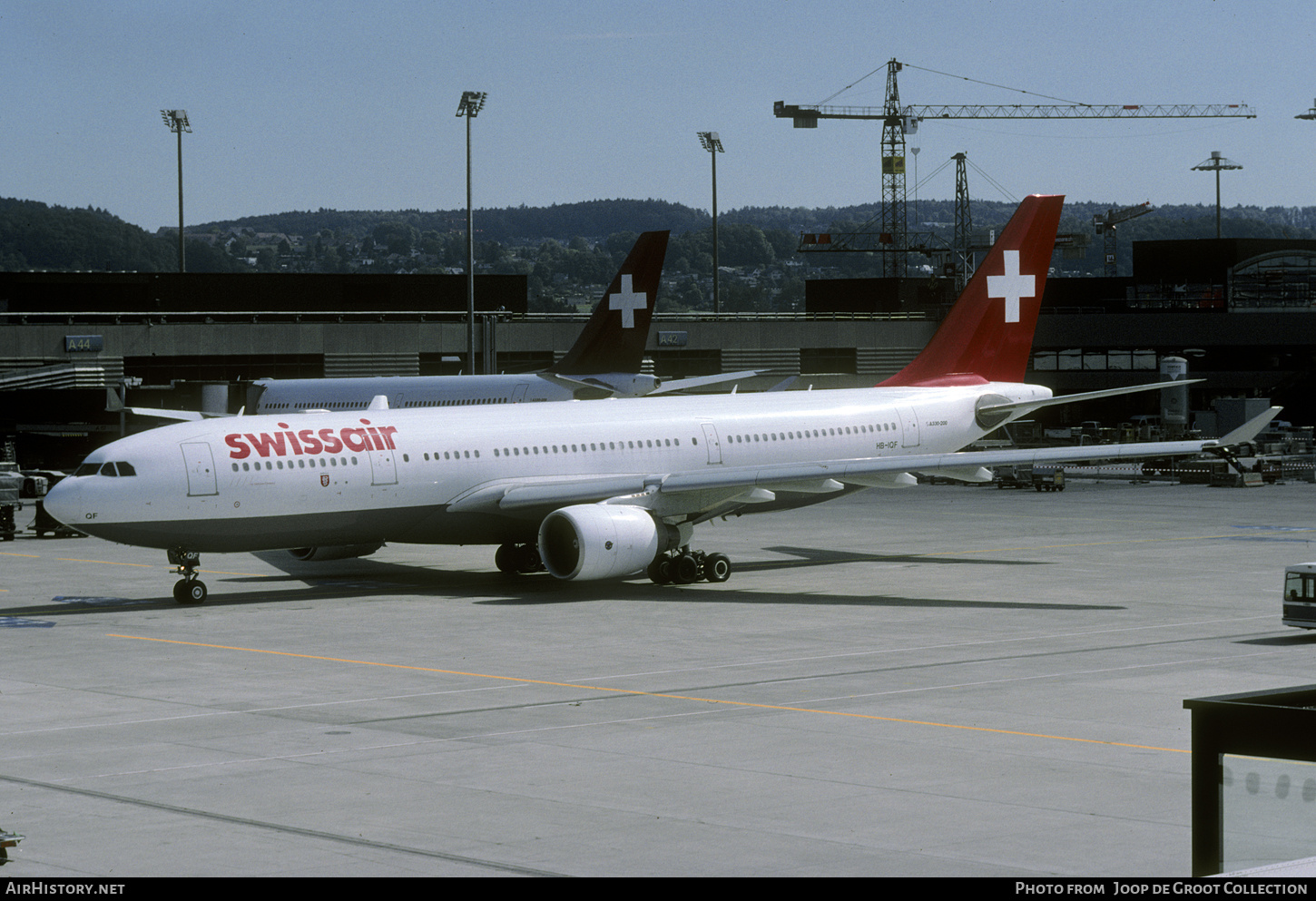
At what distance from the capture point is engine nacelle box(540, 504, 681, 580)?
35.5 m

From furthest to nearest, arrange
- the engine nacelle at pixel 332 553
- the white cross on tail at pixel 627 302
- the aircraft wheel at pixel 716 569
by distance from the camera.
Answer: the white cross on tail at pixel 627 302
the engine nacelle at pixel 332 553
the aircraft wheel at pixel 716 569

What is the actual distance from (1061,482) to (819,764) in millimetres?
53340

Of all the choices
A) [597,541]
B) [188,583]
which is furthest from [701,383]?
[188,583]

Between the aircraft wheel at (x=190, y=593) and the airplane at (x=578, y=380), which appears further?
the airplane at (x=578, y=380)

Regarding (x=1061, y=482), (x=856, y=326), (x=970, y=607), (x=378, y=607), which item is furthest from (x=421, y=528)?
(x=856, y=326)

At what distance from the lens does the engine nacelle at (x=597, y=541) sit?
35.5m

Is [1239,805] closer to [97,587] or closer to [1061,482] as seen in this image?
[97,587]

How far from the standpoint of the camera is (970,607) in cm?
3441

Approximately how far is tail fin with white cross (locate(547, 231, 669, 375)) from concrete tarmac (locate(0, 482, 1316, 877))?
588 inches

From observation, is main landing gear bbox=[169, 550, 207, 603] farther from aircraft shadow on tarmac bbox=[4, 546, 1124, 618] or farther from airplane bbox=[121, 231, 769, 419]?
airplane bbox=[121, 231, 769, 419]

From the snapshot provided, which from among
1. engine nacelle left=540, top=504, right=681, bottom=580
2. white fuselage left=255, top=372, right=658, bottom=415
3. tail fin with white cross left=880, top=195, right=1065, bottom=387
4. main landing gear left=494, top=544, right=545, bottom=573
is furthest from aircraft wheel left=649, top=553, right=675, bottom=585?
white fuselage left=255, top=372, right=658, bottom=415

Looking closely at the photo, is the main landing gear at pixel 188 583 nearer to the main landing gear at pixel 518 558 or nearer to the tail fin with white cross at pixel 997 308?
the main landing gear at pixel 518 558

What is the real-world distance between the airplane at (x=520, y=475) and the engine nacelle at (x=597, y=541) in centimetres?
4

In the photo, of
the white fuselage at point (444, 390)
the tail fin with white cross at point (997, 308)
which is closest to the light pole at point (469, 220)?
the white fuselage at point (444, 390)
